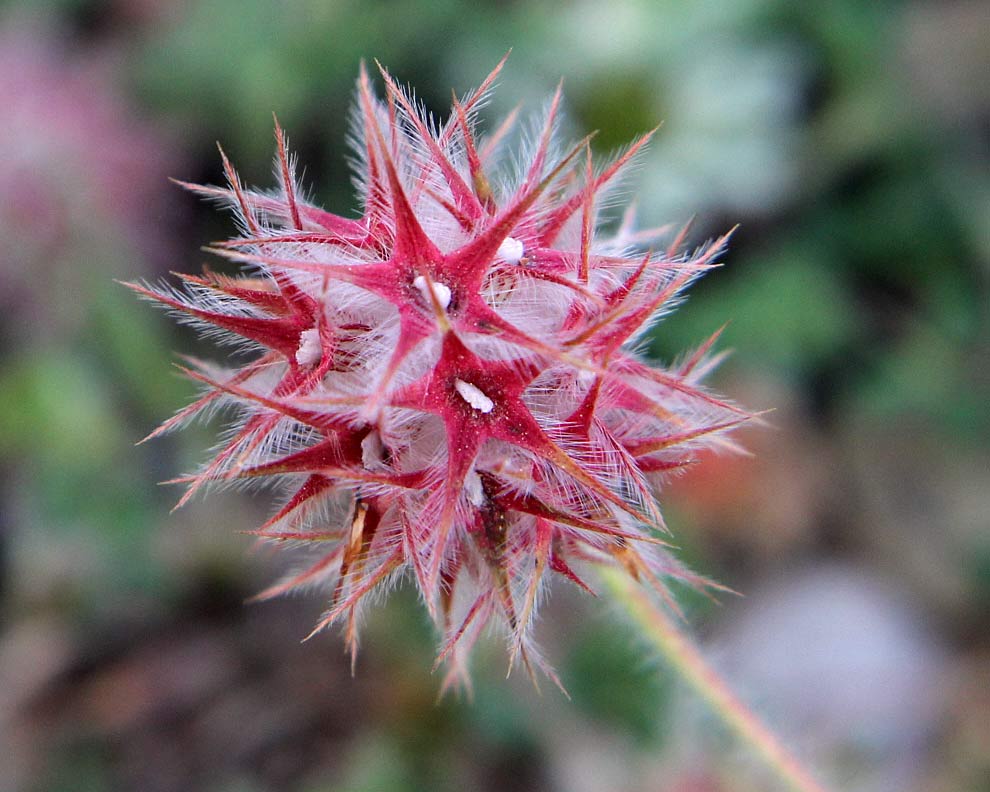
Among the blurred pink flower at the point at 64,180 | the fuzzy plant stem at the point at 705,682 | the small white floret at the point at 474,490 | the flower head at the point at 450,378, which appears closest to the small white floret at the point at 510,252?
the flower head at the point at 450,378

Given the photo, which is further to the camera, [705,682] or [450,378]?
[705,682]

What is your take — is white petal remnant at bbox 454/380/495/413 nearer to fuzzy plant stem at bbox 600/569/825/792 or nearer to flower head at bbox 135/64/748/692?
flower head at bbox 135/64/748/692

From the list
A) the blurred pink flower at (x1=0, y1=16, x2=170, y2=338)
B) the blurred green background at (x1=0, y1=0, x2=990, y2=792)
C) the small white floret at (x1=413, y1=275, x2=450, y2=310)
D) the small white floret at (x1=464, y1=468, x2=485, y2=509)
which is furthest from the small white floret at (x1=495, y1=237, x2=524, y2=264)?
the blurred pink flower at (x1=0, y1=16, x2=170, y2=338)

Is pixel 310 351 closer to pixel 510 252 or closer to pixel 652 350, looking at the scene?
pixel 510 252

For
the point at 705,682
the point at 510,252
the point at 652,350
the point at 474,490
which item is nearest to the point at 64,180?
the point at 652,350

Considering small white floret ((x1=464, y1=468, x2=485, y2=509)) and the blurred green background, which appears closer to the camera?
small white floret ((x1=464, y1=468, x2=485, y2=509))

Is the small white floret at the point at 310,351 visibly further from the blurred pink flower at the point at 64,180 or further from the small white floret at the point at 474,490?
the blurred pink flower at the point at 64,180

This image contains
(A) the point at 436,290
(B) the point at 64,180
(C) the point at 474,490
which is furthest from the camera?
(B) the point at 64,180
